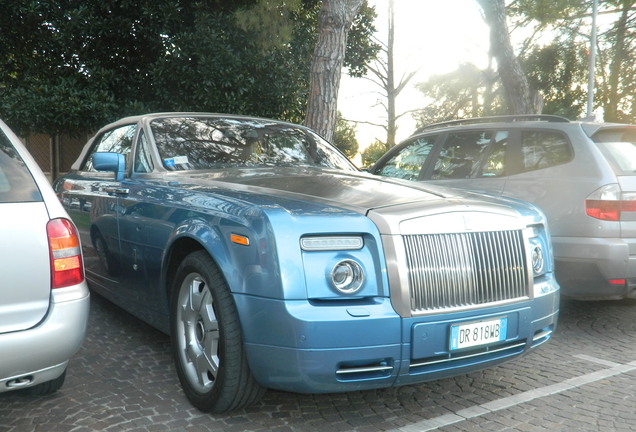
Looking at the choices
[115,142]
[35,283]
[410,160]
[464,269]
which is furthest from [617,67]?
[35,283]

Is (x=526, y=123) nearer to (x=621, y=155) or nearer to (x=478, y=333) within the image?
Result: (x=621, y=155)

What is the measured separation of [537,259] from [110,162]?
113 inches

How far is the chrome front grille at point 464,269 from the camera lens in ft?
9.38

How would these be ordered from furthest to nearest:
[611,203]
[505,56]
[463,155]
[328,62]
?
[505,56]
[328,62]
[463,155]
[611,203]

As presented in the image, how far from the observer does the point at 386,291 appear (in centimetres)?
279

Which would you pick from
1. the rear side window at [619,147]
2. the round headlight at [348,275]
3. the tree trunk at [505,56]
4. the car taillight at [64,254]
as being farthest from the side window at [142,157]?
the tree trunk at [505,56]

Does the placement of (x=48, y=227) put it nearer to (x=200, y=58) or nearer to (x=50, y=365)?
(x=50, y=365)

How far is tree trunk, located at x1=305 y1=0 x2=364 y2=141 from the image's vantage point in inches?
342

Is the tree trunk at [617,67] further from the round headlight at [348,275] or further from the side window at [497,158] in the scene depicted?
the round headlight at [348,275]

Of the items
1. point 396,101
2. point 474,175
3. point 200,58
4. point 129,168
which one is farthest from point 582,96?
point 129,168

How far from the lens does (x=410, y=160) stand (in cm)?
666

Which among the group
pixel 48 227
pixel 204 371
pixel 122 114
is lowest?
pixel 204 371

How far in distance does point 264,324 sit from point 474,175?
365cm

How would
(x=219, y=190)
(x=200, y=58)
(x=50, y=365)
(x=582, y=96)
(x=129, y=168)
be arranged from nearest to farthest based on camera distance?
1. (x=50, y=365)
2. (x=219, y=190)
3. (x=129, y=168)
4. (x=200, y=58)
5. (x=582, y=96)
